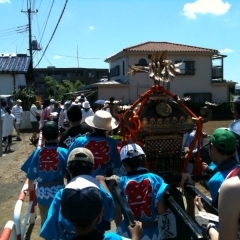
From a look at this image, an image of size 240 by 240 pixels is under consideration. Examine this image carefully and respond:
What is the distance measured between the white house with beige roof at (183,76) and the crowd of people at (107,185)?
2656 cm

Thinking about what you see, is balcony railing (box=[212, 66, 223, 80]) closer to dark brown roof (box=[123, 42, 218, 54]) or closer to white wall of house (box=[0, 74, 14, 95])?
dark brown roof (box=[123, 42, 218, 54])

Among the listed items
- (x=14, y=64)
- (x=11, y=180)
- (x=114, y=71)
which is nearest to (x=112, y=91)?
(x=114, y=71)

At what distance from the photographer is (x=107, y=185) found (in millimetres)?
3896

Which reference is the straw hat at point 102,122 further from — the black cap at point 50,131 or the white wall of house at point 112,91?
the white wall of house at point 112,91

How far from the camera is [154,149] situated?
4.90 meters

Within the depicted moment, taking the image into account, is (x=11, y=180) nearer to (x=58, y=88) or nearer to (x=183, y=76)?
(x=183, y=76)

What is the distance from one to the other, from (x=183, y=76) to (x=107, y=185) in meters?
30.2

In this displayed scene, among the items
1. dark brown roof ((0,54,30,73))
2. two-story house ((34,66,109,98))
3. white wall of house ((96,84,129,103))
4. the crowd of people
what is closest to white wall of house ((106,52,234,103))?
white wall of house ((96,84,129,103))

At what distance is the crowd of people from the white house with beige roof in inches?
1046

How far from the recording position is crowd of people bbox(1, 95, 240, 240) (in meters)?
2.24

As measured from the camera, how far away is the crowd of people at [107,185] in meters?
2.24

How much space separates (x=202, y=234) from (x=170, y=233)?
1627 millimetres

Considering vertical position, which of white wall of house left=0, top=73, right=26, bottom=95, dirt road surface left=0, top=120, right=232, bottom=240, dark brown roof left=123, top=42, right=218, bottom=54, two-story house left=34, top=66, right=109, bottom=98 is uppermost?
dark brown roof left=123, top=42, right=218, bottom=54

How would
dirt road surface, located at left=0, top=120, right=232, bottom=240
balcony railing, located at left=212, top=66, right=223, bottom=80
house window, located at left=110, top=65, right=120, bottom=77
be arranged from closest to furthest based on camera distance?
dirt road surface, located at left=0, top=120, right=232, bottom=240 < balcony railing, located at left=212, top=66, right=223, bottom=80 < house window, located at left=110, top=65, right=120, bottom=77
